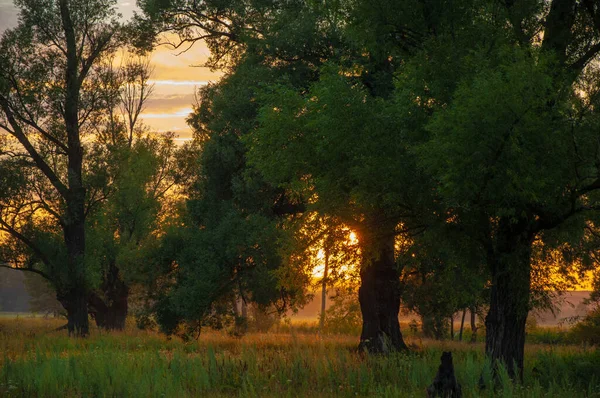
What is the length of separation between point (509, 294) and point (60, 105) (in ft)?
73.9

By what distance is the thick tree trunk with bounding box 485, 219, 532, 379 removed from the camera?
50.1 feet

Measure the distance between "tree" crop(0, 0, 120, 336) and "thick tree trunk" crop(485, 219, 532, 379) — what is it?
781 inches

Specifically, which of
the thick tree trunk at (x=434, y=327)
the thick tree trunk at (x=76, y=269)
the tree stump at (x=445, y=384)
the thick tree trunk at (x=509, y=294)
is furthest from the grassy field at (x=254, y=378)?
the thick tree trunk at (x=434, y=327)

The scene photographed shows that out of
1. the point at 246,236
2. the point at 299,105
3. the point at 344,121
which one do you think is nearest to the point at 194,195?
the point at 246,236

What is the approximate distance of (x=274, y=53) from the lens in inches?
922

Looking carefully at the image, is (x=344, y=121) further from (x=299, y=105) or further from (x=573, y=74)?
(x=573, y=74)

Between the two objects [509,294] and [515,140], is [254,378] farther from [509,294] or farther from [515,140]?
[515,140]

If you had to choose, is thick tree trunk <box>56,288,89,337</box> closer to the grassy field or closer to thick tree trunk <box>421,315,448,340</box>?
the grassy field

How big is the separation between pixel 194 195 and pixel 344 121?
14075 millimetres

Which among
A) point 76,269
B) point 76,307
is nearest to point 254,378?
point 76,269

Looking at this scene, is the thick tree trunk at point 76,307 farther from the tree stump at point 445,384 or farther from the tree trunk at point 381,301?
the tree stump at point 445,384

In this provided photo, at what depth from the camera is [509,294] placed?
51.8 feet

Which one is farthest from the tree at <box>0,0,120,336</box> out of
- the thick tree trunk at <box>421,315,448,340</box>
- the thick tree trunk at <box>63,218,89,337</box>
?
the thick tree trunk at <box>421,315,448,340</box>

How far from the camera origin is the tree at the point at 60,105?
29.7 m
